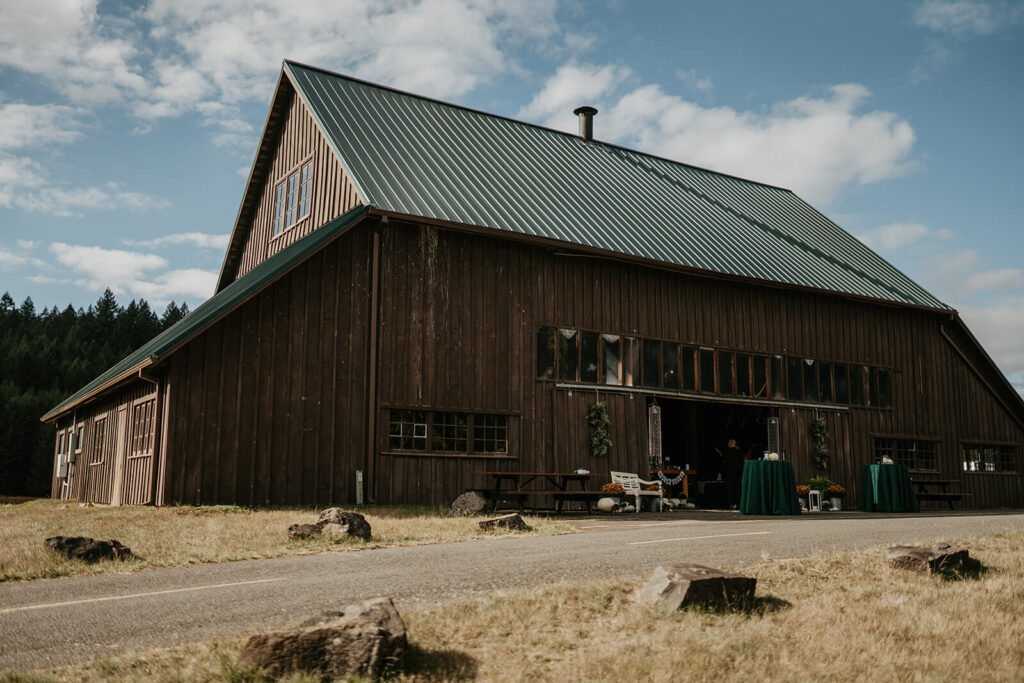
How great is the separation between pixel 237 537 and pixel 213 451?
5291mm

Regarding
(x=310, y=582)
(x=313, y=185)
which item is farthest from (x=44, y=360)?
(x=310, y=582)

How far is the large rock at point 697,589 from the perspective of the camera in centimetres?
784

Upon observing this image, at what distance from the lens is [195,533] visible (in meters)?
13.2

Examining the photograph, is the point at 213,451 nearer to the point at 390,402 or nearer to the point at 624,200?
the point at 390,402

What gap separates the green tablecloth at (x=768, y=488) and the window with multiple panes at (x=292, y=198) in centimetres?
1232

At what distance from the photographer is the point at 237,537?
12633 millimetres

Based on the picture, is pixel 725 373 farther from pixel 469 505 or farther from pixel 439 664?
pixel 439 664

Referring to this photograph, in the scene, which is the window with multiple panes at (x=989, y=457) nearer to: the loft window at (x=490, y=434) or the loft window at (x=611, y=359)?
the loft window at (x=611, y=359)

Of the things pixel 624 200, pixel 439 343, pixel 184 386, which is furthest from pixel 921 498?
pixel 184 386

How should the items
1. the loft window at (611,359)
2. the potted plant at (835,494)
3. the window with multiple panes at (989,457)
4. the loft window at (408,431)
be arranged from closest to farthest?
the loft window at (408,431) → the loft window at (611,359) → the potted plant at (835,494) → the window with multiple panes at (989,457)

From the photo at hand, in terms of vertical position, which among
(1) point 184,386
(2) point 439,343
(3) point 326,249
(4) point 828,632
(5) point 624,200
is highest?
(5) point 624,200

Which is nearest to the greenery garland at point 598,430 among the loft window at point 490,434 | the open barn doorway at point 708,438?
the loft window at point 490,434

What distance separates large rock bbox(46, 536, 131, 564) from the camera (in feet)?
35.0

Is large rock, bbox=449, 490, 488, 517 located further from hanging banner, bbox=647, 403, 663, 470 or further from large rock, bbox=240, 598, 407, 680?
large rock, bbox=240, 598, 407, 680
